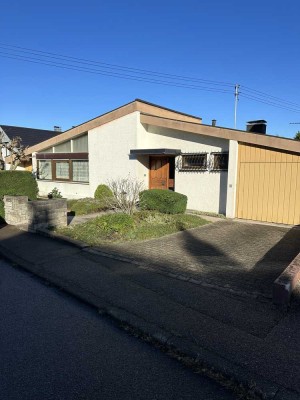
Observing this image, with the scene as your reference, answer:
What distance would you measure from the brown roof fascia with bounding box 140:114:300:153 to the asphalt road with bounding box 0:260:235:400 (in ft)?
24.4

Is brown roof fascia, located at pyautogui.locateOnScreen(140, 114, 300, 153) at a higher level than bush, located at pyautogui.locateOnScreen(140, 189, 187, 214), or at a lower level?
higher

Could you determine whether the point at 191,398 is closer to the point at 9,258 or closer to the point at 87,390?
the point at 87,390

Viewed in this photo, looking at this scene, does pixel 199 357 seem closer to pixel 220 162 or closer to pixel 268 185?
pixel 268 185

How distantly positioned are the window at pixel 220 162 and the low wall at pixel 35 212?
219 inches

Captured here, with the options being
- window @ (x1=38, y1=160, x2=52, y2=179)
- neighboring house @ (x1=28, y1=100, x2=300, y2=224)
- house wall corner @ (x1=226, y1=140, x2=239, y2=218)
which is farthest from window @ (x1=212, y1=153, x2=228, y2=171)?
window @ (x1=38, y1=160, x2=52, y2=179)

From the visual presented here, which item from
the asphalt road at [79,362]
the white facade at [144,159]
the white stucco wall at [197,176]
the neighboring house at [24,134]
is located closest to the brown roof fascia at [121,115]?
the white facade at [144,159]

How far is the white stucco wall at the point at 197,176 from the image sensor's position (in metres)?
11.0

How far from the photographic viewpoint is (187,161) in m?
12.0

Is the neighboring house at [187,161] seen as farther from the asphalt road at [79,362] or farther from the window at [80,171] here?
the asphalt road at [79,362]

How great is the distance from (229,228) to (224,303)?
5.08 metres

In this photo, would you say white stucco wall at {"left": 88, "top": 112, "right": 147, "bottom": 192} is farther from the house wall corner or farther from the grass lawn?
the house wall corner

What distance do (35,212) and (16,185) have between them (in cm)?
251

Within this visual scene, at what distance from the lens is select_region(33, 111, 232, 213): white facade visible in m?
11.1

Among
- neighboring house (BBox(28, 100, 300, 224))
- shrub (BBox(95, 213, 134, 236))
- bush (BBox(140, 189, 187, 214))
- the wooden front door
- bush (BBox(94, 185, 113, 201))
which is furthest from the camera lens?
bush (BBox(94, 185, 113, 201))
